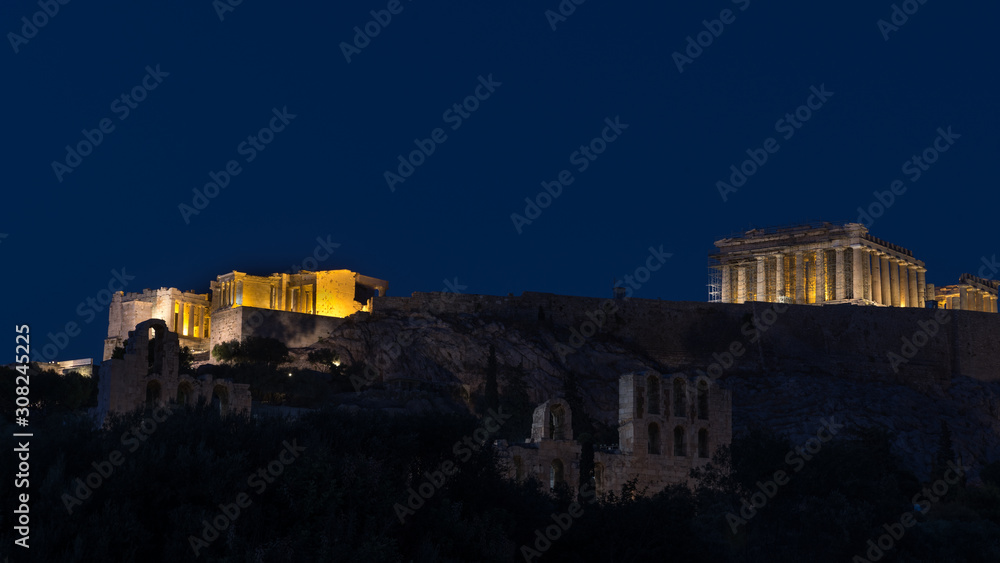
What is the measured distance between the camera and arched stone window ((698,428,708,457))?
38.7 meters

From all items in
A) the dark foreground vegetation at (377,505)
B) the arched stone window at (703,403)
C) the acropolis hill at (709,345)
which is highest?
the acropolis hill at (709,345)

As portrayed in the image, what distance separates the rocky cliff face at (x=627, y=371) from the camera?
60.9 meters

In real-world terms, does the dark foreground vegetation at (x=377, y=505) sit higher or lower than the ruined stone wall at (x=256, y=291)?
lower

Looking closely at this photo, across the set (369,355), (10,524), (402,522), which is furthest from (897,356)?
(10,524)

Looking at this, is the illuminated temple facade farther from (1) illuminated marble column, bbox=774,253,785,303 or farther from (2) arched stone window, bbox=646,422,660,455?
(2) arched stone window, bbox=646,422,660,455

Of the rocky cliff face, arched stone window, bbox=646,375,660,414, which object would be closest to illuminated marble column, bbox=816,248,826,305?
the rocky cliff face

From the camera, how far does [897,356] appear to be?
234 ft

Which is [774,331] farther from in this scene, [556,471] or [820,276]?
[556,471]

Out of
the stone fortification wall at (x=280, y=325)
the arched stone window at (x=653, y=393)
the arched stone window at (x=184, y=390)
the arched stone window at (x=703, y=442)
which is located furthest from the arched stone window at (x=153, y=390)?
the stone fortification wall at (x=280, y=325)

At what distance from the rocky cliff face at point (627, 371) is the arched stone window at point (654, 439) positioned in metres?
20.1

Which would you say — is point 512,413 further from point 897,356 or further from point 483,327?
point 897,356

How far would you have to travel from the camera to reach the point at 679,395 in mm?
39344

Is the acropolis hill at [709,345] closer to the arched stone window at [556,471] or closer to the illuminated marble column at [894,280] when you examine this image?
the illuminated marble column at [894,280]

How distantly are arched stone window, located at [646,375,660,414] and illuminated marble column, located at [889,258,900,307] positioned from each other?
44557 millimetres
